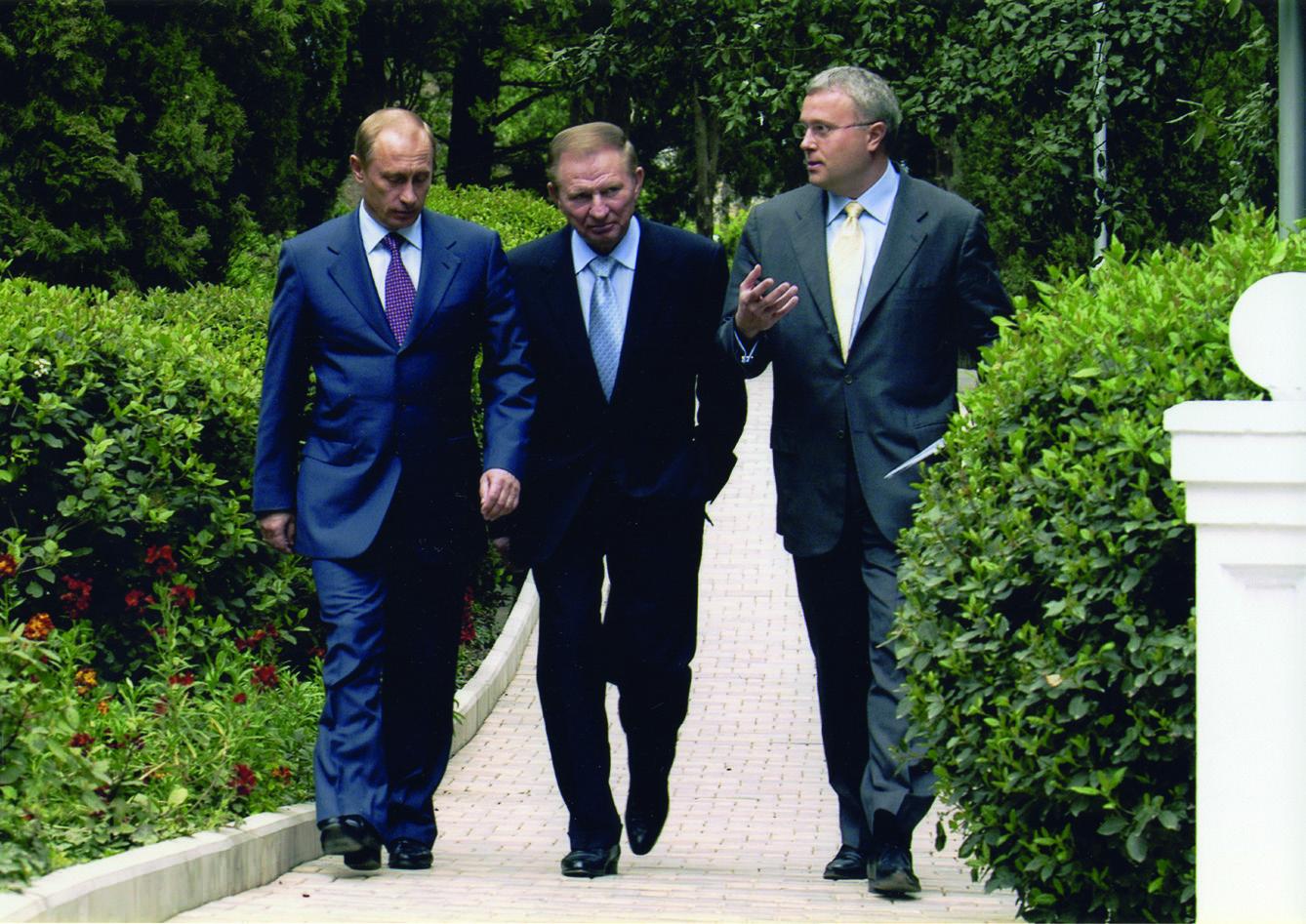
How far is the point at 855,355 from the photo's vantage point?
584 cm

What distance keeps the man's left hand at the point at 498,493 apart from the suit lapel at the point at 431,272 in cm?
49

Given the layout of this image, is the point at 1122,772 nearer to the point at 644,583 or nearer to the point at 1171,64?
the point at 644,583

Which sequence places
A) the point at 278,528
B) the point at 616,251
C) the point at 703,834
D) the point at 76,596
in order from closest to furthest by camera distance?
the point at 278,528 → the point at 616,251 → the point at 76,596 → the point at 703,834

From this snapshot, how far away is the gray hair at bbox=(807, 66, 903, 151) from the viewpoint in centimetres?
588

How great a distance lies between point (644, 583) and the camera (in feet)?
20.2

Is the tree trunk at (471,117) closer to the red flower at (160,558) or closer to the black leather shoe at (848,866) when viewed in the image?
the red flower at (160,558)

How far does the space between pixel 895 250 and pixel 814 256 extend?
0.82ft

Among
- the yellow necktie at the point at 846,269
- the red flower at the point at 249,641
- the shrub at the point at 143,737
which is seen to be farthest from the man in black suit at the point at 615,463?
the red flower at the point at 249,641

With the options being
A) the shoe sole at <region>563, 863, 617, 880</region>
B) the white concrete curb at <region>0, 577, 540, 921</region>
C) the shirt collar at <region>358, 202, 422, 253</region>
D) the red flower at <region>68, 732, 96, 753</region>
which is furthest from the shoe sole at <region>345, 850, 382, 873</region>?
the shirt collar at <region>358, 202, 422, 253</region>

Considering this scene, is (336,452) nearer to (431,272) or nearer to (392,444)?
(392,444)

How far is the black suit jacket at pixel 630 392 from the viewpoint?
607cm

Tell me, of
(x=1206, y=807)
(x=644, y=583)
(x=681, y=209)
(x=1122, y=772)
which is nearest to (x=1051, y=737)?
(x=1122, y=772)

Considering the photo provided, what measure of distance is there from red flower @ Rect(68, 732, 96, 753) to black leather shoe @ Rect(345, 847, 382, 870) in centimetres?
81

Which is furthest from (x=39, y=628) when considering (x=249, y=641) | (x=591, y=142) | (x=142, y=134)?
(x=142, y=134)
